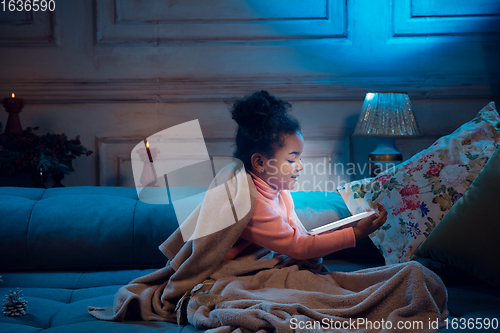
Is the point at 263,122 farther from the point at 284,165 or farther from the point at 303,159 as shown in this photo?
the point at 303,159

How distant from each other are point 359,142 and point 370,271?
1.06 meters

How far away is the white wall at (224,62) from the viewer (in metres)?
1.87

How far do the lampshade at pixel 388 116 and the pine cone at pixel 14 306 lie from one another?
4.51 feet

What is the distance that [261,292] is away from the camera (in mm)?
939

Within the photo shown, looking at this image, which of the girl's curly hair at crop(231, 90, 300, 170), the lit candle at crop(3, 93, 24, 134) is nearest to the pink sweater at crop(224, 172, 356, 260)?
the girl's curly hair at crop(231, 90, 300, 170)

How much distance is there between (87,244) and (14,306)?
0.32 metres

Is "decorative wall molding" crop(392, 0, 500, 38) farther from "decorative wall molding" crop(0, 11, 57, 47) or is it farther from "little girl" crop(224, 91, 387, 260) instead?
"decorative wall molding" crop(0, 11, 57, 47)

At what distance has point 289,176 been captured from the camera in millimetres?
1124

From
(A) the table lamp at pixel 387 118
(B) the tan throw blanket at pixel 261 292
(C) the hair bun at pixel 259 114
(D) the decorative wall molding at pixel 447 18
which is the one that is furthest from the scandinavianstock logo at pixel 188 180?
(D) the decorative wall molding at pixel 447 18

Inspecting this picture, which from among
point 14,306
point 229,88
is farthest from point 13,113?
point 14,306

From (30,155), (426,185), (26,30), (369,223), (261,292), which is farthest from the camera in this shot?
(26,30)

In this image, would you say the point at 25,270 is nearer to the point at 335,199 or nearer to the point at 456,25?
the point at 335,199

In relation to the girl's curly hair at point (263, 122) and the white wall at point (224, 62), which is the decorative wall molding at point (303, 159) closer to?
the white wall at point (224, 62)

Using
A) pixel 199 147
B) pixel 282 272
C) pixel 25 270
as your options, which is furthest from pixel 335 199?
pixel 25 270
